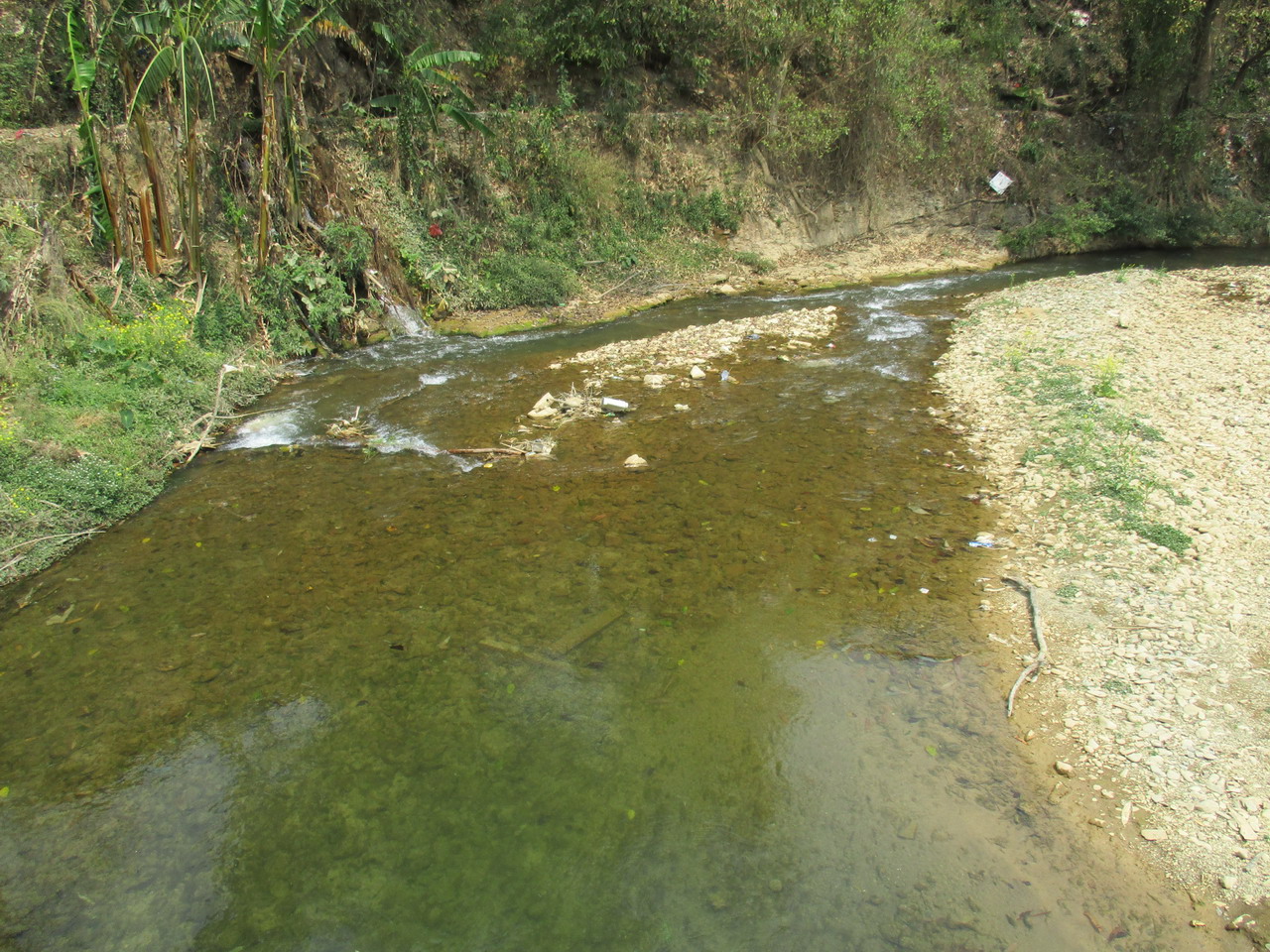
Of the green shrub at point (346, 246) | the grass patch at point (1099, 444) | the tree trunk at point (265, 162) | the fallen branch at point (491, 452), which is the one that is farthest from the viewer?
the green shrub at point (346, 246)

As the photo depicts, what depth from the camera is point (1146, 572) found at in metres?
5.83

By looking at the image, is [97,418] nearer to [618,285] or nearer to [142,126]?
[142,126]

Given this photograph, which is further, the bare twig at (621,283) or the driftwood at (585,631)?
the bare twig at (621,283)

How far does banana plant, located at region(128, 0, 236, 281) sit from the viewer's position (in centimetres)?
1058

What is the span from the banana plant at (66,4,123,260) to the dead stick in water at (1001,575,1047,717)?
13.6 m

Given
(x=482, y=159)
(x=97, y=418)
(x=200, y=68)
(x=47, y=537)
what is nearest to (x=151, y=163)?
(x=200, y=68)

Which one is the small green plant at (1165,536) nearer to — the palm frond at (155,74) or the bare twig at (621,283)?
the bare twig at (621,283)

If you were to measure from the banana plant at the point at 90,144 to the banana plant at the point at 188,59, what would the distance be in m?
0.59

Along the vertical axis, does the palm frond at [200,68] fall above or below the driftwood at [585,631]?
above

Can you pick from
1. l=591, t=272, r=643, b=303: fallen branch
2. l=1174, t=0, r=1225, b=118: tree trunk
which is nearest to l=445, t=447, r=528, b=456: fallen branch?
l=591, t=272, r=643, b=303: fallen branch

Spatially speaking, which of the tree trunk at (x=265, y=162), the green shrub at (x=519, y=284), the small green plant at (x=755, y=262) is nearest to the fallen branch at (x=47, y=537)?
the tree trunk at (x=265, y=162)

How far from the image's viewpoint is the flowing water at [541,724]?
3.88 meters

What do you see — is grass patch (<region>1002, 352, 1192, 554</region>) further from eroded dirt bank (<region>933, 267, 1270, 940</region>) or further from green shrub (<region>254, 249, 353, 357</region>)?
green shrub (<region>254, 249, 353, 357</region>)

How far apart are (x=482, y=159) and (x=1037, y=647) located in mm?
16498
